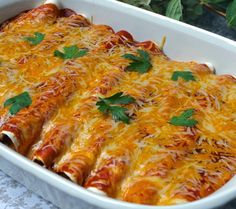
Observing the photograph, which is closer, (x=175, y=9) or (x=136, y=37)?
(x=136, y=37)

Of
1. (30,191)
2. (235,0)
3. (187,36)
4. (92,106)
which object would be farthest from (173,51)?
(30,191)

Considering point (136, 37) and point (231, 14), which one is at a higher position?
point (231, 14)

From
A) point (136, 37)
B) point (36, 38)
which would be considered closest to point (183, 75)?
point (136, 37)

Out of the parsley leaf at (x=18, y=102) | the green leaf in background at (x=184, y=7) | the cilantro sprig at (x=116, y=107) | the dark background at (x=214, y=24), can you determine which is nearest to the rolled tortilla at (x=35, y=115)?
the parsley leaf at (x=18, y=102)

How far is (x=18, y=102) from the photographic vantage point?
86.2 inches

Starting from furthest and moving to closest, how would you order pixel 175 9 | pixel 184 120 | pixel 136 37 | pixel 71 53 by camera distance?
pixel 175 9, pixel 136 37, pixel 71 53, pixel 184 120

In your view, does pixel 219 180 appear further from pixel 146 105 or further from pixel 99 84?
pixel 99 84

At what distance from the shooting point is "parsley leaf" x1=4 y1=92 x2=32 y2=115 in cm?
218

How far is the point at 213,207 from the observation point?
164 cm

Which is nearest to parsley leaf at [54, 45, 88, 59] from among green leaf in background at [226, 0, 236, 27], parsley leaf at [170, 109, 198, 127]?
parsley leaf at [170, 109, 198, 127]

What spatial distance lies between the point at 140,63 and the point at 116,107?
366 millimetres

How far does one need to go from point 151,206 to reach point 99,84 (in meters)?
0.77

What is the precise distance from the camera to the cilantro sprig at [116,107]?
2.08 m

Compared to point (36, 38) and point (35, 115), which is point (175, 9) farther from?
point (35, 115)
